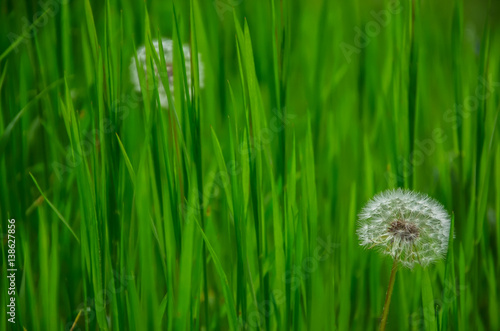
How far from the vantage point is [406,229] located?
0.69 meters

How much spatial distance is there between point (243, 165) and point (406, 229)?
250 mm

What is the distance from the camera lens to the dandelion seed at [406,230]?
69cm

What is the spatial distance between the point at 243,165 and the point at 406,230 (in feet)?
0.82

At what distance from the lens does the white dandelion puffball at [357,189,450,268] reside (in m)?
0.69

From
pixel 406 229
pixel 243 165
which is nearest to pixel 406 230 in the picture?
pixel 406 229

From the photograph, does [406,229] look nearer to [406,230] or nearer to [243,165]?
[406,230]

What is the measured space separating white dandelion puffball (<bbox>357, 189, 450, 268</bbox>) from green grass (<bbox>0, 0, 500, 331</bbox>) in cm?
4

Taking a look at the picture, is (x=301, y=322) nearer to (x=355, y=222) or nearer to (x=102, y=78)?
(x=355, y=222)

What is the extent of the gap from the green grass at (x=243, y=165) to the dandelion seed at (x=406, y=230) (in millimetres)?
Result: 43

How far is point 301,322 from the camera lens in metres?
0.72

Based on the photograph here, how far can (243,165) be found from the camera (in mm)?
700

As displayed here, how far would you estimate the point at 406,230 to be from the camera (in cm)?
69

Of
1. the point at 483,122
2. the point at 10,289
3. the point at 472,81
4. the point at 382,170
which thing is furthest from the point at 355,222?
the point at 10,289

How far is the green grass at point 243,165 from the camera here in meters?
0.70
